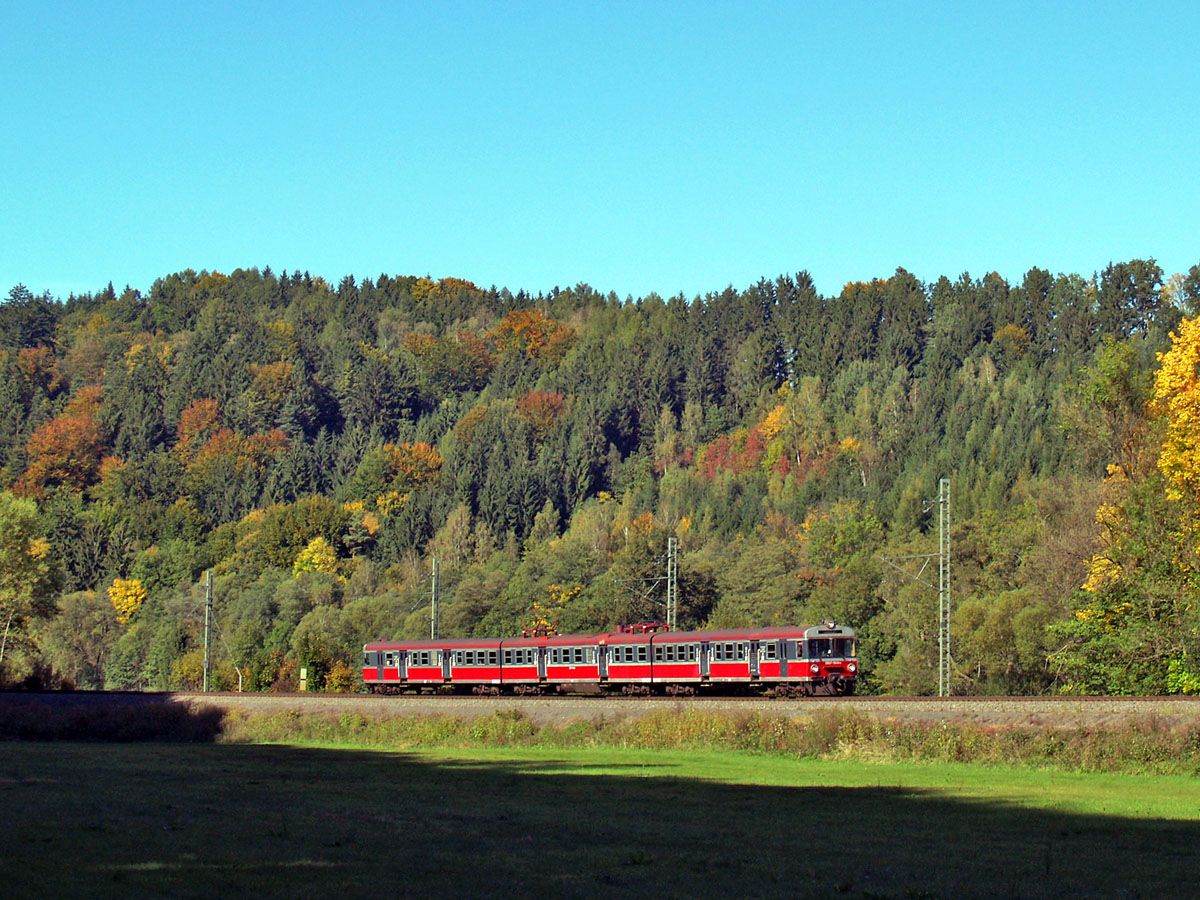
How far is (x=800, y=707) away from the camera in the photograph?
49.6 metres

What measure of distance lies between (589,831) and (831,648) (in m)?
38.0

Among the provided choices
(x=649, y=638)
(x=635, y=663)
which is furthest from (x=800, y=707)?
(x=635, y=663)

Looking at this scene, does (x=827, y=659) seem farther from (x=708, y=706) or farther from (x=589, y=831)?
(x=589, y=831)

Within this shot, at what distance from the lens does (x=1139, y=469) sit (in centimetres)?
6894

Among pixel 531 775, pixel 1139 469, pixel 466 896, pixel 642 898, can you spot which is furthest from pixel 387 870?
pixel 1139 469

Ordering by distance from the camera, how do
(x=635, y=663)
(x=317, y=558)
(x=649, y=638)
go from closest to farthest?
(x=649, y=638) → (x=635, y=663) → (x=317, y=558)

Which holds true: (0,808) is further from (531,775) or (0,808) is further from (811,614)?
(811,614)

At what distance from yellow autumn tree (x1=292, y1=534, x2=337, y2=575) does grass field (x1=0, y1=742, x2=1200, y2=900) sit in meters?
140

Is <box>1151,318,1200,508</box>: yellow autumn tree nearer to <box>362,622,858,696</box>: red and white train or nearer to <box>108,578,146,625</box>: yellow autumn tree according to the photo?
<box>362,622,858,696</box>: red and white train

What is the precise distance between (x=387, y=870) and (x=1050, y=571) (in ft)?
252

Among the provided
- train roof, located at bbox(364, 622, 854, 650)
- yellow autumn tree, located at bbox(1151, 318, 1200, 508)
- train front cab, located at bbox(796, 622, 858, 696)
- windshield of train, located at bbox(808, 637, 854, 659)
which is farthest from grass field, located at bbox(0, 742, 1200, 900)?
yellow autumn tree, located at bbox(1151, 318, 1200, 508)

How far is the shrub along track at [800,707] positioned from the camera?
43281mm

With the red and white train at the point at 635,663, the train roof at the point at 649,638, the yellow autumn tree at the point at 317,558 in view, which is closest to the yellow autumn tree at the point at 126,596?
the yellow autumn tree at the point at 317,558

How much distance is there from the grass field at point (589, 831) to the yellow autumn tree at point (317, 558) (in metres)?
140
